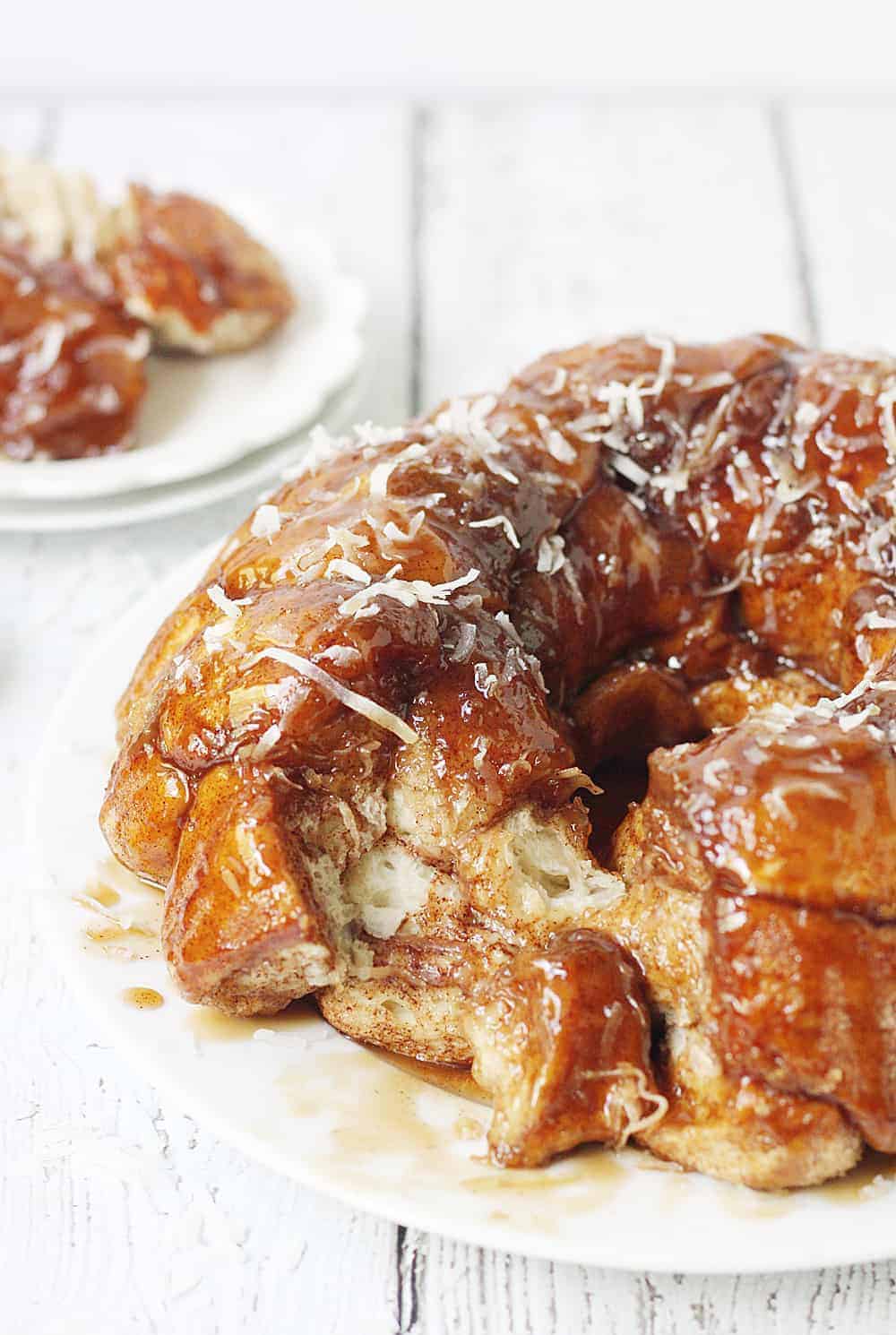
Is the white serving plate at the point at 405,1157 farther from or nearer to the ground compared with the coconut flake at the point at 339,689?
nearer to the ground

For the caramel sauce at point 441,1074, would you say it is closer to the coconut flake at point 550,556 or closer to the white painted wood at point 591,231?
the coconut flake at point 550,556

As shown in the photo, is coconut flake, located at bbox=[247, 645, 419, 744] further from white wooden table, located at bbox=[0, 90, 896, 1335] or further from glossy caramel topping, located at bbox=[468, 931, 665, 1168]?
white wooden table, located at bbox=[0, 90, 896, 1335]

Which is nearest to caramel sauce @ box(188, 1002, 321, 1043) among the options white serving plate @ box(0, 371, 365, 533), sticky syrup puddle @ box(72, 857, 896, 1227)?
sticky syrup puddle @ box(72, 857, 896, 1227)

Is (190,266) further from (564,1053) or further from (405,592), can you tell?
(564,1053)

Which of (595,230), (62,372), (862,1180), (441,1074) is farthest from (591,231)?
(862,1180)

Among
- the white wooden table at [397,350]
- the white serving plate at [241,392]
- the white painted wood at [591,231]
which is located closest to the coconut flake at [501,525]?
the white wooden table at [397,350]
